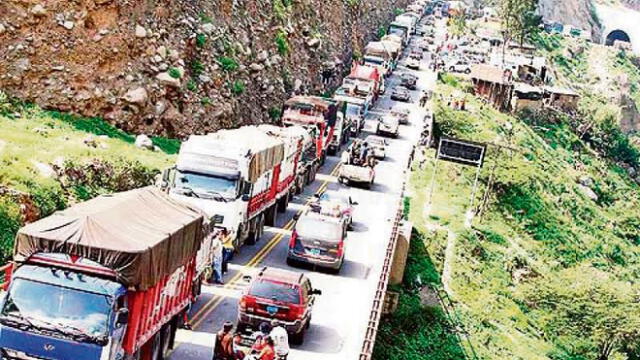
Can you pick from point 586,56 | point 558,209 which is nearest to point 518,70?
point 558,209

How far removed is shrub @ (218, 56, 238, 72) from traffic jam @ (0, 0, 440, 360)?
7068 millimetres

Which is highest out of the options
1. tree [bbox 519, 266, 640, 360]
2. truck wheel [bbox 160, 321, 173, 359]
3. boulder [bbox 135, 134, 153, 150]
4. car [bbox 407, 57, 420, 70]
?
car [bbox 407, 57, 420, 70]

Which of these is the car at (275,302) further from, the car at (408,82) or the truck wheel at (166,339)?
the car at (408,82)

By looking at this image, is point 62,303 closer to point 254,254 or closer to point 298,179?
point 254,254

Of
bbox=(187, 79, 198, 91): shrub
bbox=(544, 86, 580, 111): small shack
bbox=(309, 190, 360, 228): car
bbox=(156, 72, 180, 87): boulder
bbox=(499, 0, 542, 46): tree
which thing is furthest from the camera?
bbox=(499, 0, 542, 46): tree

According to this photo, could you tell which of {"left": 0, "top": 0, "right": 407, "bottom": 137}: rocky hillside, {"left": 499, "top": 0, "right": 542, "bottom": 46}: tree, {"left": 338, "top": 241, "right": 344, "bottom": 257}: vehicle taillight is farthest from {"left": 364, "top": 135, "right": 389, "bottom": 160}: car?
{"left": 499, "top": 0, "right": 542, "bottom": 46}: tree

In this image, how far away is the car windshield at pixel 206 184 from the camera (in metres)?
27.8

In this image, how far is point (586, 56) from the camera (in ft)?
472

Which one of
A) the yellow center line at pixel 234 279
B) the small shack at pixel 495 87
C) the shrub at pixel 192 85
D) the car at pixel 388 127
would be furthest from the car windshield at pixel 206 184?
the small shack at pixel 495 87

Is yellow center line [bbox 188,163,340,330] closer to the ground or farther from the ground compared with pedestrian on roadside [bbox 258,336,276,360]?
closer to the ground

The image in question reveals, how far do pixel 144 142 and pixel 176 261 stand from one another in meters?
16.2

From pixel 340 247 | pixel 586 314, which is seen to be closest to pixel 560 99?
pixel 586 314

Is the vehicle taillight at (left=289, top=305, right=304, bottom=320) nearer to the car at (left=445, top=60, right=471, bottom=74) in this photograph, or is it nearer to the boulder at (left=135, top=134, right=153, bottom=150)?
the boulder at (left=135, top=134, right=153, bottom=150)

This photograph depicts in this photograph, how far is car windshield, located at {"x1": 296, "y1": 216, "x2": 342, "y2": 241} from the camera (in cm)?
3034
